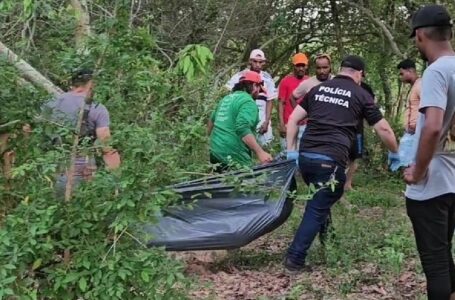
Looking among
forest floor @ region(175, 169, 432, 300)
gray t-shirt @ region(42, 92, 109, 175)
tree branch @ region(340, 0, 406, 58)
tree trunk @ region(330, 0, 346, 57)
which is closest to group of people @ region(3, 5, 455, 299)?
gray t-shirt @ region(42, 92, 109, 175)

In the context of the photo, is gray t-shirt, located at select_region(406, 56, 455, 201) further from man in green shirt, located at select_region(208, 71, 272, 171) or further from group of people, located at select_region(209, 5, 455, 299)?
man in green shirt, located at select_region(208, 71, 272, 171)

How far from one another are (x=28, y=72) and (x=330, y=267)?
2.90 meters

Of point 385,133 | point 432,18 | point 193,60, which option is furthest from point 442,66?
point 385,133

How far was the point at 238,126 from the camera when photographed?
5.86 m

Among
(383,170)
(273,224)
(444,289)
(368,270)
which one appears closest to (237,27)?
(383,170)

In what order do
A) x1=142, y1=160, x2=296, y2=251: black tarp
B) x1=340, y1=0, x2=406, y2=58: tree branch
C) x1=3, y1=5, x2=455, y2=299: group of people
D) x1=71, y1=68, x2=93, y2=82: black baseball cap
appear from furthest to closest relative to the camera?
x1=340, y1=0, x2=406, y2=58: tree branch → x1=142, y1=160, x2=296, y2=251: black tarp → x1=3, y1=5, x2=455, y2=299: group of people → x1=71, y1=68, x2=93, y2=82: black baseball cap

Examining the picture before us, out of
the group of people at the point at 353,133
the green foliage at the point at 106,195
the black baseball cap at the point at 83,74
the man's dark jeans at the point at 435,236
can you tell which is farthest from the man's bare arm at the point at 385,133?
the black baseball cap at the point at 83,74

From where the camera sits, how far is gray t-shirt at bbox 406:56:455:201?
3.46m

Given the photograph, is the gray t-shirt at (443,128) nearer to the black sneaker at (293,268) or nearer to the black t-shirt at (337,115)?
the black t-shirt at (337,115)

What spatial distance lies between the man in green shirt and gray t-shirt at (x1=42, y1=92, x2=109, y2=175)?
244 cm

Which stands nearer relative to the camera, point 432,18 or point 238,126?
point 432,18

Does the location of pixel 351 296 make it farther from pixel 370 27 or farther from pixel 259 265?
pixel 370 27

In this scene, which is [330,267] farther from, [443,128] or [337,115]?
[443,128]

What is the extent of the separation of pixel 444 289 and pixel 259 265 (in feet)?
7.32
